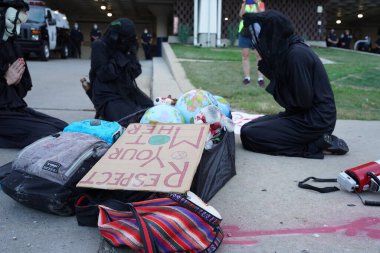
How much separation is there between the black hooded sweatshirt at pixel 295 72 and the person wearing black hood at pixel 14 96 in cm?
234

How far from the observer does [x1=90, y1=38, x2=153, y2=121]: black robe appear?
16.5 ft

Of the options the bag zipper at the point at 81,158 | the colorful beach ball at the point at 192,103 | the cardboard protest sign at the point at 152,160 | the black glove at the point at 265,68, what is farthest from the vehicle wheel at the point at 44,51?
the bag zipper at the point at 81,158

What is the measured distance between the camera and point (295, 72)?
13.3 feet

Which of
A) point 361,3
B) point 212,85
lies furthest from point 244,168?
point 361,3

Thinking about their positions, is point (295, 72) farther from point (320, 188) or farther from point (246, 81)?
point (246, 81)

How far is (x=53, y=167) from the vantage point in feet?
9.35

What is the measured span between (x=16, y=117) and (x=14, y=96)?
0.90 ft

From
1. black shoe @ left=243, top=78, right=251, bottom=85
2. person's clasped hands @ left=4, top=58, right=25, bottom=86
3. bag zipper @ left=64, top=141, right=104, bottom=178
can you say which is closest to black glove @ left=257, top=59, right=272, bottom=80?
bag zipper @ left=64, top=141, right=104, bottom=178

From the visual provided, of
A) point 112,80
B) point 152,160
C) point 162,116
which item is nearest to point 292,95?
point 162,116

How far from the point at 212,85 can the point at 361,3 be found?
1083 inches

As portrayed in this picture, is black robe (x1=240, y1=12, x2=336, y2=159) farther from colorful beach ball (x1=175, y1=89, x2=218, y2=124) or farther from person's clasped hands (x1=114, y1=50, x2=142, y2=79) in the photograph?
person's clasped hands (x1=114, y1=50, x2=142, y2=79)

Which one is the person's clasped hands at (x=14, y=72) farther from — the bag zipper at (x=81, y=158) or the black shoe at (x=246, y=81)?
the black shoe at (x=246, y=81)

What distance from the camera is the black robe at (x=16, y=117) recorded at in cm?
438

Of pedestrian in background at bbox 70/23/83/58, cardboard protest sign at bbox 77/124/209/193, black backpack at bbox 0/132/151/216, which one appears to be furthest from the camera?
pedestrian in background at bbox 70/23/83/58
